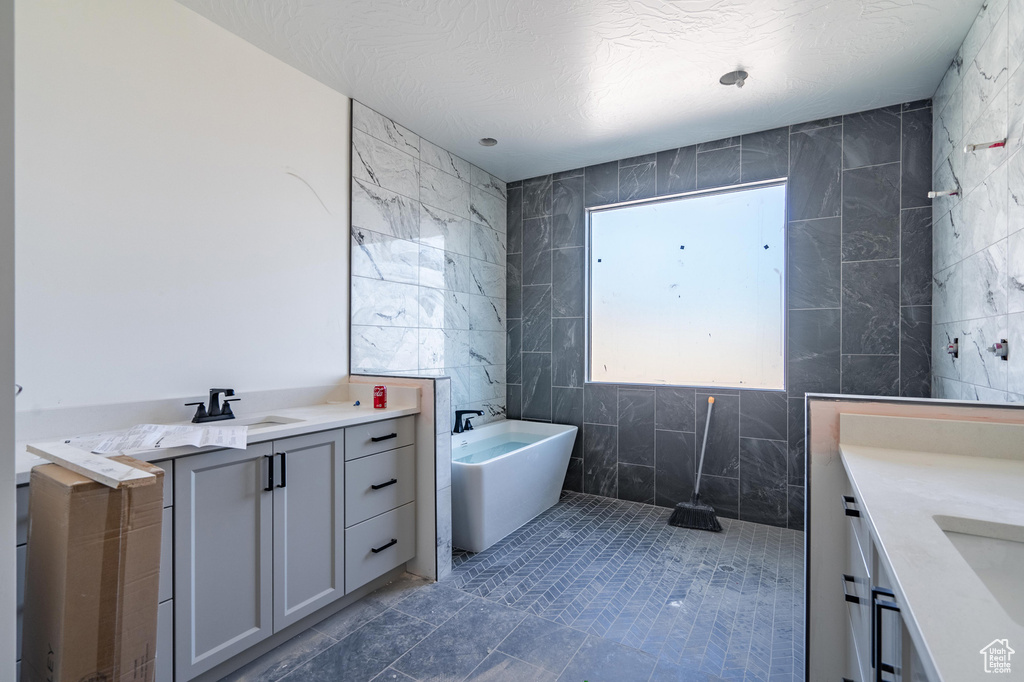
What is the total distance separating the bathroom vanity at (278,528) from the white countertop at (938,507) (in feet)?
6.09

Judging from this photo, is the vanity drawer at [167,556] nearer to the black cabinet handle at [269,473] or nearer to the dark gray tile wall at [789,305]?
the black cabinet handle at [269,473]

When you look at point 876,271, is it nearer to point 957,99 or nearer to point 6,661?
point 957,99

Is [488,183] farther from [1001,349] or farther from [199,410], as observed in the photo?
[1001,349]

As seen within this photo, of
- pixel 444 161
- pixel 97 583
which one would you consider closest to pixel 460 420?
pixel 444 161

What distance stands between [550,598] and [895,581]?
1884 millimetres

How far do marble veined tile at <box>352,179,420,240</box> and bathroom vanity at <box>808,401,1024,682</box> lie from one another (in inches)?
98.8

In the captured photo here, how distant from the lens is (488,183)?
4078mm

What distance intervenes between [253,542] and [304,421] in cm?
51

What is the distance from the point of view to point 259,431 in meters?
1.82

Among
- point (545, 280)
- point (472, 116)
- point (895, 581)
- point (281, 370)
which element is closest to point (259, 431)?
Result: point (281, 370)

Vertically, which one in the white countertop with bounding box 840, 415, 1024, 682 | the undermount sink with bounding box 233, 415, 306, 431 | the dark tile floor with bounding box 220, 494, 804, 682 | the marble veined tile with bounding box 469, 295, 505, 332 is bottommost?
the dark tile floor with bounding box 220, 494, 804, 682

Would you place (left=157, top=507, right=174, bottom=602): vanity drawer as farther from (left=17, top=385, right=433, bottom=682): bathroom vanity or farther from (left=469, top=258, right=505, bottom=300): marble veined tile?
(left=469, top=258, right=505, bottom=300): marble veined tile

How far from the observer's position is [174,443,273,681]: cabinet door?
157 centimetres

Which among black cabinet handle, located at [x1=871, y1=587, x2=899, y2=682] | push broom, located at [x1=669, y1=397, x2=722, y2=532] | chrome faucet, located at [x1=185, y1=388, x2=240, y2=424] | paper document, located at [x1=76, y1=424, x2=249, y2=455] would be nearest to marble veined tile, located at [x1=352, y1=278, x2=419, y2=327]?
chrome faucet, located at [x1=185, y1=388, x2=240, y2=424]
